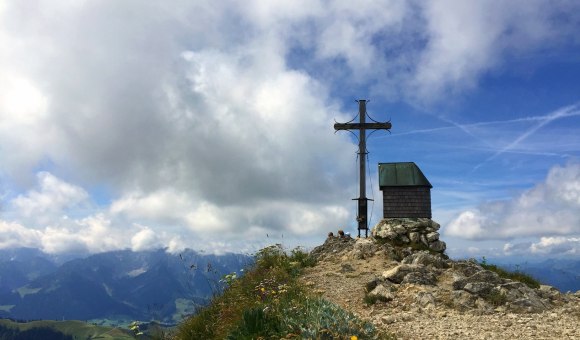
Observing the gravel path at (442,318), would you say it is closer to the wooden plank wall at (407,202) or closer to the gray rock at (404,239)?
the gray rock at (404,239)

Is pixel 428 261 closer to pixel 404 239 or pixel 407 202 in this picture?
pixel 404 239

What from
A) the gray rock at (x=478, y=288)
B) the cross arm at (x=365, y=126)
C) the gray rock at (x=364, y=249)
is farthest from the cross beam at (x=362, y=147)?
the gray rock at (x=478, y=288)

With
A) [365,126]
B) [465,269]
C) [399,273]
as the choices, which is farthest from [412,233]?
[399,273]

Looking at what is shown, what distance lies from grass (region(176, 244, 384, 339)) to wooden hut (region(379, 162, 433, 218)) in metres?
8.46

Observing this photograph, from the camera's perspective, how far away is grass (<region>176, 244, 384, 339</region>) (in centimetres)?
912

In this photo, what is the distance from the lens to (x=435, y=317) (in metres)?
12.1

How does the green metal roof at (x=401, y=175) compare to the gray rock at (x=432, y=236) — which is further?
the green metal roof at (x=401, y=175)

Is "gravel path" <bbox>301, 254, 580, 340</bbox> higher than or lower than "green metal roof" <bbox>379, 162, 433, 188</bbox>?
lower

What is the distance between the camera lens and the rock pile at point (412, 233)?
25281 mm

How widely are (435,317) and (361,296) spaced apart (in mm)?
3038

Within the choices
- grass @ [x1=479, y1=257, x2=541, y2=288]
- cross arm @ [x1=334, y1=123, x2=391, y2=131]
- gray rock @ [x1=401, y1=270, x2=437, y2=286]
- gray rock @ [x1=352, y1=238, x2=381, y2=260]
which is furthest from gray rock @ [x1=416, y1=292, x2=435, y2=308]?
cross arm @ [x1=334, y1=123, x2=391, y2=131]

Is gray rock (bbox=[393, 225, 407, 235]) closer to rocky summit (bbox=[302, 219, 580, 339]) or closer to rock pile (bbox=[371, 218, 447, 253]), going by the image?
rock pile (bbox=[371, 218, 447, 253])

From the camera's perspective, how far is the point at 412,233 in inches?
1018

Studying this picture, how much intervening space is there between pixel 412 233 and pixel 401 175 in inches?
173
